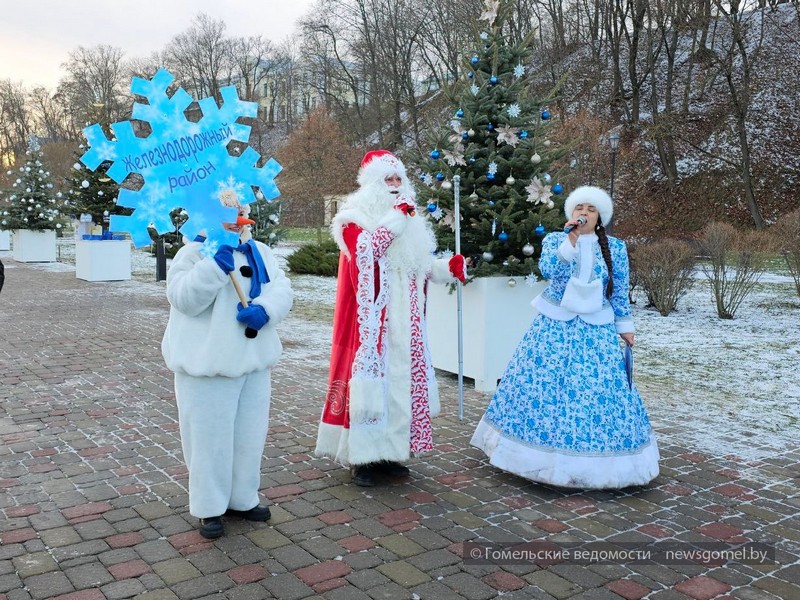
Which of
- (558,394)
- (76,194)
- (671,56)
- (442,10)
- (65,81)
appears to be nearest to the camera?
(558,394)

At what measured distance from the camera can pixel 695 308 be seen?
12617mm

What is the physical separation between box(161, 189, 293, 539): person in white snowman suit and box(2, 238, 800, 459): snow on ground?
341 centimetres

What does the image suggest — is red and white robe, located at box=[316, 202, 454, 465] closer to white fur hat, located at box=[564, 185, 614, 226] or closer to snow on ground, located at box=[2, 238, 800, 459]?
white fur hat, located at box=[564, 185, 614, 226]

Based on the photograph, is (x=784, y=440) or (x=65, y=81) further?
(x=65, y=81)

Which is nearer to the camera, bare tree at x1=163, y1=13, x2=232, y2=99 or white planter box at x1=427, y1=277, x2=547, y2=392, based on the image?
white planter box at x1=427, y1=277, x2=547, y2=392

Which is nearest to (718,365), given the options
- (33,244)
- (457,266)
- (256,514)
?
(457,266)

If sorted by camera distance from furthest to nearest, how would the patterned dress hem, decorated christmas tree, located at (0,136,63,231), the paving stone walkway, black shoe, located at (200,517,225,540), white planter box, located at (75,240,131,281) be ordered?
decorated christmas tree, located at (0,136,63,231) → white planter box, located at (75,240,131,281) → the patterned dress hem → black shoe, located at (200,517,225,540) → the paving stone walkway

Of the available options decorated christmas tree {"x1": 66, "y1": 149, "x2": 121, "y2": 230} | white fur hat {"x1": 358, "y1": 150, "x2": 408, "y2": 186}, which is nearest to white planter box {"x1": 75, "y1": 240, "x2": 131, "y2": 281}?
decorated christmas tree {"x1": 66, "y1": 149, "x2": 121, "y2": 230}

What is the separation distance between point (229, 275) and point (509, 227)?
12.6ft

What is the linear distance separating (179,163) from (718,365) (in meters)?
6.99

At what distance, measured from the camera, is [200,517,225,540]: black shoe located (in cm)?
373

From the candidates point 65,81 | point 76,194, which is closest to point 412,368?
point 76,194

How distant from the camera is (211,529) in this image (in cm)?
373

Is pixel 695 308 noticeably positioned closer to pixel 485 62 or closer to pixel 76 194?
pixel 485 62
